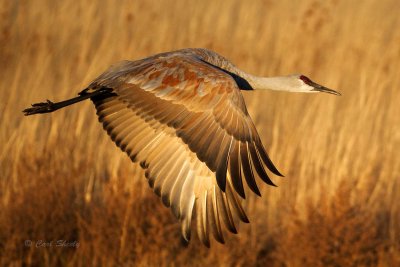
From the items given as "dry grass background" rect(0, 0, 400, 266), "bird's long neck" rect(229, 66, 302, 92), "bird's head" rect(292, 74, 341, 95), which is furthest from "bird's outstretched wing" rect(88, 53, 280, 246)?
"bird's head" rect(292, 74, 341, 95)

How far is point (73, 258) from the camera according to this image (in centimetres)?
613

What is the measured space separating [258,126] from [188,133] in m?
2.79

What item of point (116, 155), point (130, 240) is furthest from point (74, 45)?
point (130, 240)

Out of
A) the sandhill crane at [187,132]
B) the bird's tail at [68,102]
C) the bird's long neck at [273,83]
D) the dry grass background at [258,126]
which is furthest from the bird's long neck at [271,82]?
the bird's tail at [68,102]

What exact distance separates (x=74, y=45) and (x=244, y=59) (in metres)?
1.47

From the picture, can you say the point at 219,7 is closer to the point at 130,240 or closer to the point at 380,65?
the point at 380,65

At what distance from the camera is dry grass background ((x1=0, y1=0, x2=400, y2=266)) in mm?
6148

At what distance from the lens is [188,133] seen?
5012 mm

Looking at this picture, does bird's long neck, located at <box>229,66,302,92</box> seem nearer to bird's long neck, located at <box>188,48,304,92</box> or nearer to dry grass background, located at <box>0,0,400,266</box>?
bird's long neck, located at <box>188,48,304,92</box>

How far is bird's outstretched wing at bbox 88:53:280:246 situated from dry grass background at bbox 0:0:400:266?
0.77m

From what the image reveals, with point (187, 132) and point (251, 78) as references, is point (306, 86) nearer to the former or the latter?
point (251, 78)

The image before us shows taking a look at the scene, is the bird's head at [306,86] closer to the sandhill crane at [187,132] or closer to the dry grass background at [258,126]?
the dry grass background at [258,126]

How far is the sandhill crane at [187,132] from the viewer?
497cm
